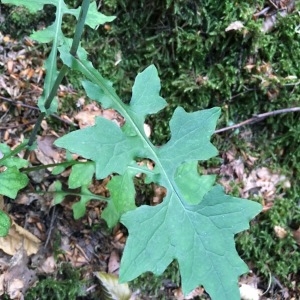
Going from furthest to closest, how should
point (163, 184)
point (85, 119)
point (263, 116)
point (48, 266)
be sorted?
1. point (263, 116)
2. point (85, 119)
3. point (48, 266)
4. point (163, 184)

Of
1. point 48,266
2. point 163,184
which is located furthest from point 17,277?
point 163,184

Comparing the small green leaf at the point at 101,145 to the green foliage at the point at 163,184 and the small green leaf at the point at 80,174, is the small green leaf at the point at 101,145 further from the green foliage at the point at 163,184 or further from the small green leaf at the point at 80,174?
the small green leaf at the point at 80,174

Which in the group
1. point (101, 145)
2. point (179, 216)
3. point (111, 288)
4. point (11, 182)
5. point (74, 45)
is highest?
point (74, 45)

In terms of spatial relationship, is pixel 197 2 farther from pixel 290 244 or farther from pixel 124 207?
pixel 290 244

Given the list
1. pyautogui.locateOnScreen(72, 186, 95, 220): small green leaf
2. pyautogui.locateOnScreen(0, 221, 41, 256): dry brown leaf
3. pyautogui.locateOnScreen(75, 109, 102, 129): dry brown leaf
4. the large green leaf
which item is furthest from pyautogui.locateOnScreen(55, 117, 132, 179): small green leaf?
pyautogui.locateOnScreen(75, 109, 102, 129): dry brown leaf

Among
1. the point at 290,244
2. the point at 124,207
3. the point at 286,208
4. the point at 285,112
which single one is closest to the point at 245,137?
the point at 285,112

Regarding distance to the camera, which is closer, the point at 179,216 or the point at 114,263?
the point at 179,216

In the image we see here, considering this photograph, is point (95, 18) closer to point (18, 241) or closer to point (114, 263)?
point (18, 241)
